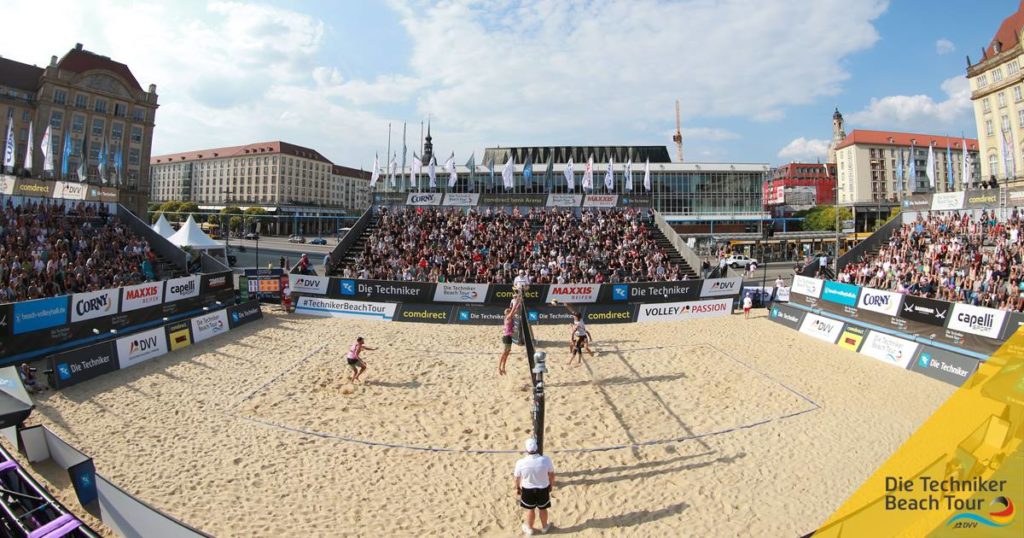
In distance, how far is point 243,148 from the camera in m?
116

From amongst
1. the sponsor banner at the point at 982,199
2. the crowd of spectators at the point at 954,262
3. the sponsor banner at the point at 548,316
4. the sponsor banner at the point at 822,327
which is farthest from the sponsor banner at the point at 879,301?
the sponsor banner at the point at 982,199

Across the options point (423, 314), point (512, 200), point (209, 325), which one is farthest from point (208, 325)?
point (512, 200)

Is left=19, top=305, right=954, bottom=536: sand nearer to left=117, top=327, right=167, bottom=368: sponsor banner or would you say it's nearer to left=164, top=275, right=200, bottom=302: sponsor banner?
left=117, top=327, right=167, bottom=368: sponsor banner

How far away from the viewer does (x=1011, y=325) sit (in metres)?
12.5

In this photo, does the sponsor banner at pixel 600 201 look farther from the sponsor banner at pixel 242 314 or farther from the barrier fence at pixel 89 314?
the barrier fence at pixel 89 314

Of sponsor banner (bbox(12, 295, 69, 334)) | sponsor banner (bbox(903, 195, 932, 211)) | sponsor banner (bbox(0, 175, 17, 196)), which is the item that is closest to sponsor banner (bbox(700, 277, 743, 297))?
sponsor banner (bbox(903, 195, 932, 211))

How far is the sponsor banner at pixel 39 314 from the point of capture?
12.7m

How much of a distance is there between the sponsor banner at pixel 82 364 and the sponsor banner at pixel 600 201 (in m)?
24.2

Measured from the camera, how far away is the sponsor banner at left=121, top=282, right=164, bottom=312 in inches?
616

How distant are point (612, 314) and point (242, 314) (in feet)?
45.4

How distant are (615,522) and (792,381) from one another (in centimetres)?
792

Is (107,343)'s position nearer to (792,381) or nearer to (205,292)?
(205,292)

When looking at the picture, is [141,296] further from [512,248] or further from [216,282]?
[512,248]

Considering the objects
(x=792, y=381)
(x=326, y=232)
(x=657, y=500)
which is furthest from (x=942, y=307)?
(x=326, y=232)
